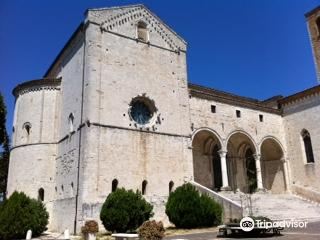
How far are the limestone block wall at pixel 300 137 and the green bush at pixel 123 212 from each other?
681 inches

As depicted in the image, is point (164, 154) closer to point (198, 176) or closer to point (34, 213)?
point (198, 176)

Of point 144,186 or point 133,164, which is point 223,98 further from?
point 144,186

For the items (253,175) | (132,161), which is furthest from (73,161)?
(253,175)

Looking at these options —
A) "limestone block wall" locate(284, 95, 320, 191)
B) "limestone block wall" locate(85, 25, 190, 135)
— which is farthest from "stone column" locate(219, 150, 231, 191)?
"limestone block wall" locate(284, 95, 320, 191)

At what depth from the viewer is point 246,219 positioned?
46.6ft

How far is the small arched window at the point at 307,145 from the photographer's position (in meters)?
29.9

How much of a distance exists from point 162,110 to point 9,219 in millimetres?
11824

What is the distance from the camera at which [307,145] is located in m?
30.3

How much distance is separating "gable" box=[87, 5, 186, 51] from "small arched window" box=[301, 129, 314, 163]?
13184mm

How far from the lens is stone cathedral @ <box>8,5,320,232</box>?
20.9 metres

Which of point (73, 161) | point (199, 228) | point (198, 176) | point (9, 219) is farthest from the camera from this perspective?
point (198, 176)

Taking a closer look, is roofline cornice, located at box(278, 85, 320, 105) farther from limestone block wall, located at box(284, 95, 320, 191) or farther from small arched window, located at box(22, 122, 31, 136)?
small arched window, located at box(22, 122, 31, 136)

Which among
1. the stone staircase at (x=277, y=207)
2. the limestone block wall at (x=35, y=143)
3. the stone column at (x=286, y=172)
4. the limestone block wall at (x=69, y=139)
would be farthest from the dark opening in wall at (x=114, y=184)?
the stone column at (x=286, y=172)

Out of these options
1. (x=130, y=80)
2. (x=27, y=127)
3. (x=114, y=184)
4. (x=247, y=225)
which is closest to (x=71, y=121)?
(x=27, y=127)
